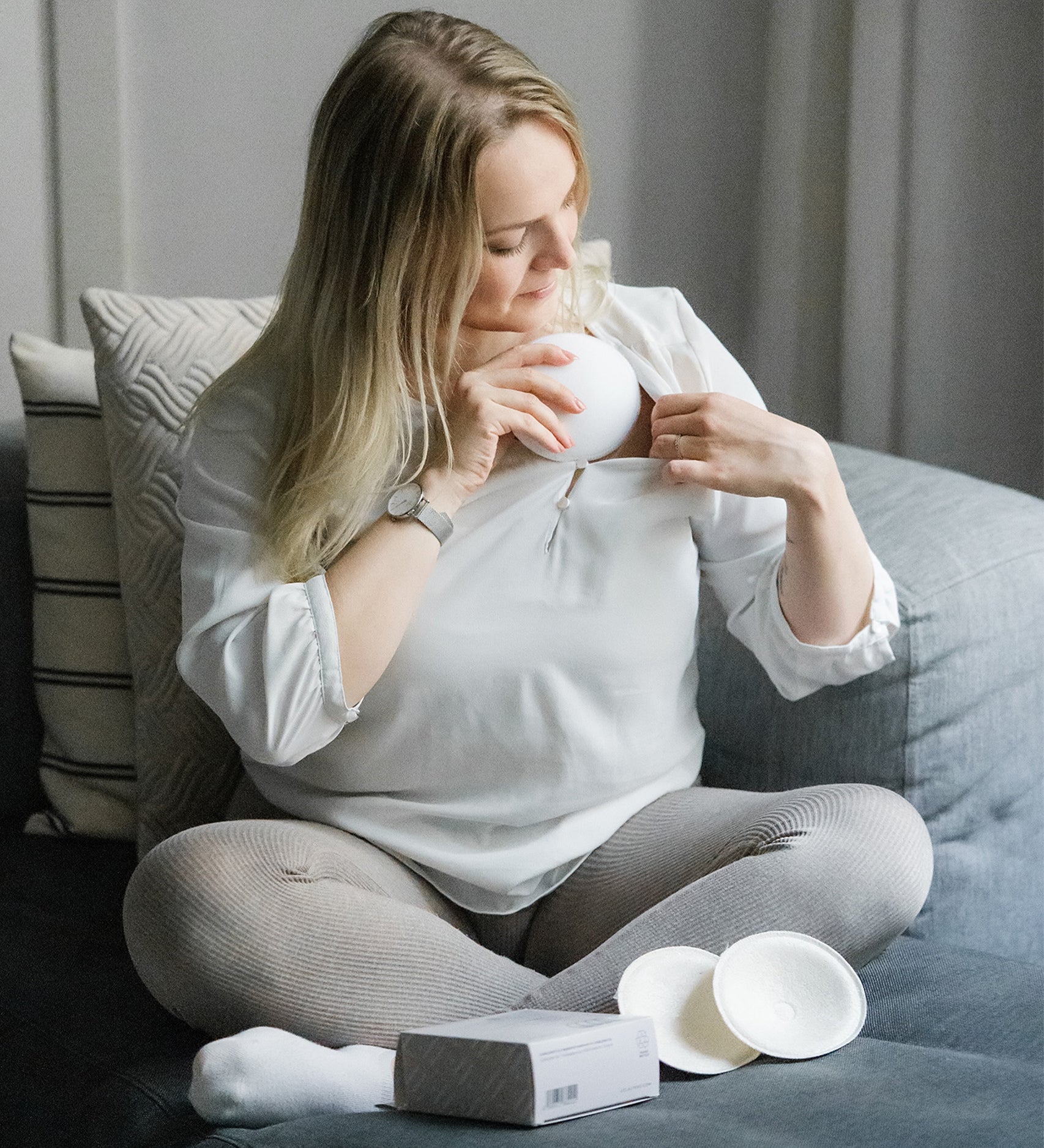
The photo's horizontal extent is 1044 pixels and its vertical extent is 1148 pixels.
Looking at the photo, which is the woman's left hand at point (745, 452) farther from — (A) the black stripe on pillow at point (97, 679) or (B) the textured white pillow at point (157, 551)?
(A) the black stripe on pillow at point (97, 679)

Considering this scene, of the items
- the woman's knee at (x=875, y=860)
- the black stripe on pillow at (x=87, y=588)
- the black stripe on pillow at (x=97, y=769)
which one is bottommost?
the black stripe on pillow at (x=97, y=769)

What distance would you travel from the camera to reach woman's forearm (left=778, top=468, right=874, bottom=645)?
3.76ft

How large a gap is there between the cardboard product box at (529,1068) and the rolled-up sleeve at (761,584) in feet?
1.36

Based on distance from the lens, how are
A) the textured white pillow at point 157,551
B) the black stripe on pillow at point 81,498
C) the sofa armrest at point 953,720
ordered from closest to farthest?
1. the sofa armrest at point 953,720
2. the textured white pillow at point 157,551
3. the black stripe on pillow at point 81,498

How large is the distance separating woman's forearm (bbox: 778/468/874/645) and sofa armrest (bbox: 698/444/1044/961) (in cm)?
9

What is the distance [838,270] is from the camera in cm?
190

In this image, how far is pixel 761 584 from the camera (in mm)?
1239

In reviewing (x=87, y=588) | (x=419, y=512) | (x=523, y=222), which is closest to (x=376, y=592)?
(x=419, y=512)

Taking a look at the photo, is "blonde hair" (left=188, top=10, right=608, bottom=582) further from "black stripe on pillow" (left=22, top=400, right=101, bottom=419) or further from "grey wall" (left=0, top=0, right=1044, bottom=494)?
"grey wall" (left=0, top=0, right=1044, bottom=494)

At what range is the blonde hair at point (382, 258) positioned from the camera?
109 centimetres

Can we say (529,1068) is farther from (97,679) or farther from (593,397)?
(97,679)

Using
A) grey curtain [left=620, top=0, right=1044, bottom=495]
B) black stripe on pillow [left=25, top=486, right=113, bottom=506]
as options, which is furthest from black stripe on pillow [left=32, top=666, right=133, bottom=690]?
grey curtain [left=620, top=0, right=1044, bottom=495]

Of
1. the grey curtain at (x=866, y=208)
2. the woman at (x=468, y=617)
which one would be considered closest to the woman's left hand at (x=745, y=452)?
the woman at (x=468, y=617)

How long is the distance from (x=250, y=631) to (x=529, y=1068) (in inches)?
17.3
